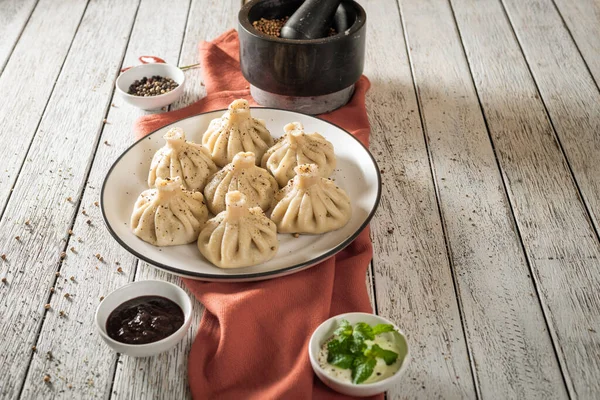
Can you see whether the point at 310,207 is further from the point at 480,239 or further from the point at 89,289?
the point at 89,289

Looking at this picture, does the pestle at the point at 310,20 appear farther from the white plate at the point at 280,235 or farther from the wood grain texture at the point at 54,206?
the wood grain texture at the point at 54,206

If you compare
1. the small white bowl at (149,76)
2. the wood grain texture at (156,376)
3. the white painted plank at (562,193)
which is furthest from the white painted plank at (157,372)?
the white painted plank at (562,193)

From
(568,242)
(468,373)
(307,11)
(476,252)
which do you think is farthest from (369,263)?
(307,11)

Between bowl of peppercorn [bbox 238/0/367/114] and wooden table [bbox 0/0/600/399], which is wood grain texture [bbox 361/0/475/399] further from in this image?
bowl of peppercorn [bbox 238/0/367/114]

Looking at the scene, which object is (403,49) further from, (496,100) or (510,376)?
(510,376)

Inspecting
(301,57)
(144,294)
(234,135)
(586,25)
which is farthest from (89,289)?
(586,25)

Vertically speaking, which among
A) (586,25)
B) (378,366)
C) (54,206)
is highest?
(378,366)
